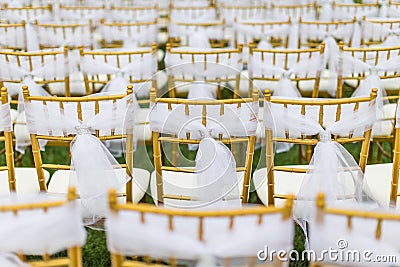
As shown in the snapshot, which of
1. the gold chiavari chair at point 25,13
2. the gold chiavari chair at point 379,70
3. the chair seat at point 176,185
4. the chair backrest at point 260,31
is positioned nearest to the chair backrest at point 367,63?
the gold chiavari chair at point 379,70

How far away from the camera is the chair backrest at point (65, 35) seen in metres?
4.81

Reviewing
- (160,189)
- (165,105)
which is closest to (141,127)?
(160,189)

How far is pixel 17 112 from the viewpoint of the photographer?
161 inches

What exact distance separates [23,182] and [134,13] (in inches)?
116

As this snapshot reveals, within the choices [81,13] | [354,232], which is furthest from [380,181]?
[81,13]

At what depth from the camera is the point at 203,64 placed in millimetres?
3986

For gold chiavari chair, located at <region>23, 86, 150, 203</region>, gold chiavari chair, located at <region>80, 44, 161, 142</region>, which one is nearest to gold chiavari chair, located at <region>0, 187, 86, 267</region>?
gold chiavari chair, located at <region>23, 86, 150, 203</region>

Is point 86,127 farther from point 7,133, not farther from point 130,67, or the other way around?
point 130,67

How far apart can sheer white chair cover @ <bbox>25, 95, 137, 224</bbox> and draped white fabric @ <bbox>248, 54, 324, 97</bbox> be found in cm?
144

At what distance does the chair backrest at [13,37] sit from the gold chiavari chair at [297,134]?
2.72 m

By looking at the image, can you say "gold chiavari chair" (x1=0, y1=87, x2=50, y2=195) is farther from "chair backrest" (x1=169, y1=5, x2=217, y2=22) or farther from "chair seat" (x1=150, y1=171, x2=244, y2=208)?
"chair backrest" (x1=169, y1=5, x2=217, y2=22)

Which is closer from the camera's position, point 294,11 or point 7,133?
point 7,133

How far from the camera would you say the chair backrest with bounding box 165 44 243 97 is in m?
3.96

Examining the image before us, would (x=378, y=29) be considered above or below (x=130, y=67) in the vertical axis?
above
